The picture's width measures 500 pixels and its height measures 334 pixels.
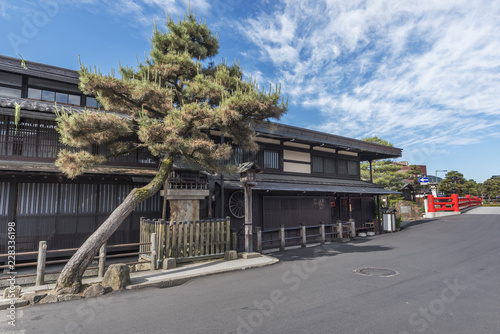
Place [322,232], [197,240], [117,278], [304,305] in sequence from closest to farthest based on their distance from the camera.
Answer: [304,305] → [117,278] → [197,240] → [322,232]

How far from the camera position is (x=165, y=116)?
8.68 metres

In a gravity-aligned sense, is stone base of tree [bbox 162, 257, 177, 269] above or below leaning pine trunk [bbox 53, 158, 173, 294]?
below

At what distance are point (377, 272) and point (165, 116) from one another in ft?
25.9

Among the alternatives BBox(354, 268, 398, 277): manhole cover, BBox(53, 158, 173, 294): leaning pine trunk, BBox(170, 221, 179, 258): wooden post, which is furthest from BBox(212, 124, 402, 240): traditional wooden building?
BBox(354, 268, 398, 277): manhole cover

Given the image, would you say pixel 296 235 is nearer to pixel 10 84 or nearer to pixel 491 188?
pixel 10 84

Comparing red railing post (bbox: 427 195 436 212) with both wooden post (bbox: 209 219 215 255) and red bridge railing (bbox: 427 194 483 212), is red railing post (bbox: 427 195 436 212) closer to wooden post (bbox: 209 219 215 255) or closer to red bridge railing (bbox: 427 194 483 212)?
red bridge railing (bbox: 427 194 483 212)

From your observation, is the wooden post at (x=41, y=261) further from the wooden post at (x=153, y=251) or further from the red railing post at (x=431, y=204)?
the red railing post at (x=431, y=204)

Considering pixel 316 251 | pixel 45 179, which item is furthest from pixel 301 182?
pixel 45 179

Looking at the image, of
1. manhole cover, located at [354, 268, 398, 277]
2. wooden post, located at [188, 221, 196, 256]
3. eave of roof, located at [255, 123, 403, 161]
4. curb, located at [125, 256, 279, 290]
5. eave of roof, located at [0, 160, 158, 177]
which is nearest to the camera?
curb, located at [125, 256, 279, 290]

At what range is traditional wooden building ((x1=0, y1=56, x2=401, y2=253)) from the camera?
8867mm

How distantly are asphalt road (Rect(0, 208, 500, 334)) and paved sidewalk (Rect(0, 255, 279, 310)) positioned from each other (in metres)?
0.30

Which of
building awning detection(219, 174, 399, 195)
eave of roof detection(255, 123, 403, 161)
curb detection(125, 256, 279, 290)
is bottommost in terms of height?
curb detection(125, 256, 279, 290)

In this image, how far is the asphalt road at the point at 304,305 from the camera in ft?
15.1

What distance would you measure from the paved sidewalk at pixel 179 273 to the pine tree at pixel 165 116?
1.02 metres
